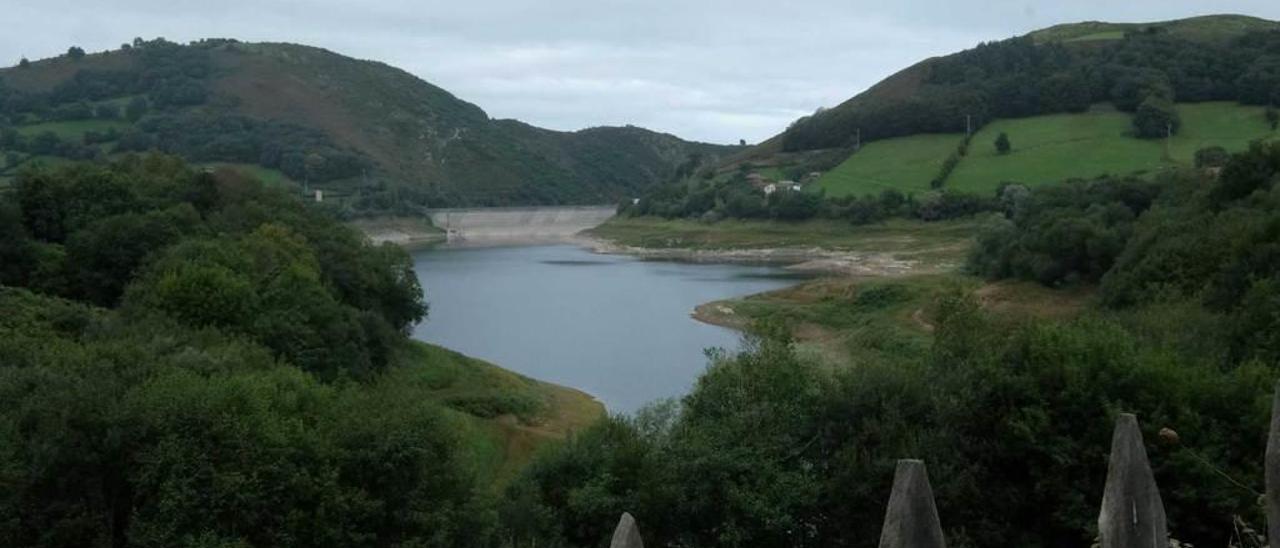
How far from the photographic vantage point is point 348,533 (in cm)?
1683

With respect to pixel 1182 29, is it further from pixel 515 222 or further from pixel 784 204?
pixel 515 222

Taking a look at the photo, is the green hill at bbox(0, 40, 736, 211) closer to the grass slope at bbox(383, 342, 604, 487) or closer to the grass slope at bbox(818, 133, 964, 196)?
the grass slope at bbox(818, 133, 964, 196)

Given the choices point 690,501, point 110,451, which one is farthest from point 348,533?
point 690,501

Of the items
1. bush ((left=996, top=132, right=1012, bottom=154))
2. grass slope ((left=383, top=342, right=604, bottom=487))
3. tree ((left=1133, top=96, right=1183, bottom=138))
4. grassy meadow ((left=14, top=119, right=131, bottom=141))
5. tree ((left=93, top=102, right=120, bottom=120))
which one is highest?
tree ((left=93, top=102, right=120, bottom=120))

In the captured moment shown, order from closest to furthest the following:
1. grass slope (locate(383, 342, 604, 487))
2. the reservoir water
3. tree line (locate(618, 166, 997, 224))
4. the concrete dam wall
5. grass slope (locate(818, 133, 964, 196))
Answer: grass slope (locate(383, 342, 604, 487)), the reservoir water, tree line (locate(618, 166, 997, 224)), grass slope (locate(818, 133, 964, 196)), the concrete dam wall

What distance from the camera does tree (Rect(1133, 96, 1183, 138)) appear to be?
339 feet

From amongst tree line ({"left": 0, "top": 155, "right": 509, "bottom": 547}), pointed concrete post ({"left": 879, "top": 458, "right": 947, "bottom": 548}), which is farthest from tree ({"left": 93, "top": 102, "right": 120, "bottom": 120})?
pointed concrete post ({"left": 879, "top": 458, "right": 947, "bottom": 548})

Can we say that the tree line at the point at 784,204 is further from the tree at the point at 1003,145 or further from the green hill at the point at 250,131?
the green hill at the point at 250,131

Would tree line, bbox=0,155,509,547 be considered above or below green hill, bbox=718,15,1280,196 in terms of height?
below

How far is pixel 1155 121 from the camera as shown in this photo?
10344 centimetres

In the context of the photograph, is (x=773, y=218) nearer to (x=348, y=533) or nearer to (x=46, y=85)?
(x=348, y=533)

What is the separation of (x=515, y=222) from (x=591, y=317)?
91.4m

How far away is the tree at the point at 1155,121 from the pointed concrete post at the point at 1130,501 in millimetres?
107980

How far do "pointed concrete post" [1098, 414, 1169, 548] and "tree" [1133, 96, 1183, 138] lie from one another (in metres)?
108
